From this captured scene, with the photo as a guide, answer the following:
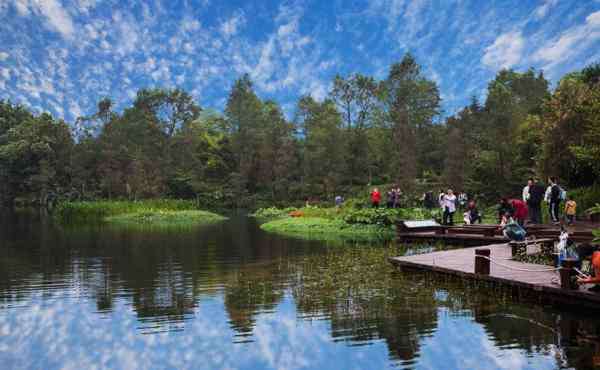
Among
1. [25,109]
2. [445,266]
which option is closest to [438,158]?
[445,266]

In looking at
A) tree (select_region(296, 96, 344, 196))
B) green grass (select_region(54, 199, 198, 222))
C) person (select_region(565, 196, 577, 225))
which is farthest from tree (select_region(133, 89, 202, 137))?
person (select_region(565, 196, 577, 225))

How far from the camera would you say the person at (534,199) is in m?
19.8

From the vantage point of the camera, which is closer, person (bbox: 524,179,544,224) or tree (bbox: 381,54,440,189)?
person (bbox: 524,179,544,224)

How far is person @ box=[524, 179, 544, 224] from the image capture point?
19.8 m

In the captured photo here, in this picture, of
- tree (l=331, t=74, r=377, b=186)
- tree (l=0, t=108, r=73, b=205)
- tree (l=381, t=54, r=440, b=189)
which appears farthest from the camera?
tree (l=0, t=108, r=73, b=205)

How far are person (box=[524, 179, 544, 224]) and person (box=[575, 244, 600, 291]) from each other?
33.5 ft

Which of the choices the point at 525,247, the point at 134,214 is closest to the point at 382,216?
the point at 525,247

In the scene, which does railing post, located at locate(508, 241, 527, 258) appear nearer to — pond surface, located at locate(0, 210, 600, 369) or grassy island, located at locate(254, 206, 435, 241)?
pond surface, located at locate(0, 210, 600, 369)

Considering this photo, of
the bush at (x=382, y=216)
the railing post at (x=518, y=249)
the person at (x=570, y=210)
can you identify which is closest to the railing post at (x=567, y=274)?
the railing post at (x=518, y=249)

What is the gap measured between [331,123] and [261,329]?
4497 cm

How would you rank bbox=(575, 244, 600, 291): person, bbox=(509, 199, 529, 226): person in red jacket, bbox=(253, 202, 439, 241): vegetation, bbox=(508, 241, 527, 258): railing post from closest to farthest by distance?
bbox=(575, 244, 600, 291): person → bbox=(508, 241, 527, 258): railing post → bbox=(509, 199, 529, 226): person in red jacket → bbox=(253, 202, 439, 241): vegetation

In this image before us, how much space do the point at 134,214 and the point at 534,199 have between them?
2837cm

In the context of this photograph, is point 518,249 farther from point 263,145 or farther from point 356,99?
point 356,99

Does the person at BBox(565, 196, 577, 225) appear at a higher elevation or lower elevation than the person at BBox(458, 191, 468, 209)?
lower
